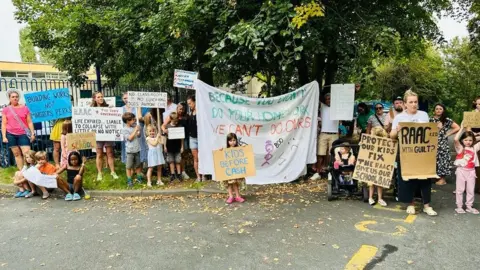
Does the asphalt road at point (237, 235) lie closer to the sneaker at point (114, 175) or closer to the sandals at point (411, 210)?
the sandals at point (411, 210)

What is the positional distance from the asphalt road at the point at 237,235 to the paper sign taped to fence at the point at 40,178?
0.45 meters

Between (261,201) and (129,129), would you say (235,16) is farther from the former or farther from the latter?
(261,201)

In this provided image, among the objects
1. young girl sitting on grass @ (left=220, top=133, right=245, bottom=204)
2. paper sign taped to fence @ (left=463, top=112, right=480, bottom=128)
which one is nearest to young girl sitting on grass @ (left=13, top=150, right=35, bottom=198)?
young girl sitting on grass @ (left=220, top=133, right=245, bottom=204)

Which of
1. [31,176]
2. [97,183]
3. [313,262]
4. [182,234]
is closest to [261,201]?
[182,234]

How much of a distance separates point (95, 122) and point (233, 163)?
11.1ft

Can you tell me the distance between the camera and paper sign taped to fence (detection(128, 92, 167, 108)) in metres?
7.62

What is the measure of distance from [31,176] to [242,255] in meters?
4.79

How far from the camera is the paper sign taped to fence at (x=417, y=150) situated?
5418mm

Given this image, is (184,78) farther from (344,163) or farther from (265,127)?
(344,163)

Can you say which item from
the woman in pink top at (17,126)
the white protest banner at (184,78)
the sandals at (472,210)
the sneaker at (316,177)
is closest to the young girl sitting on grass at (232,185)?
the white protest banner at (184,78)

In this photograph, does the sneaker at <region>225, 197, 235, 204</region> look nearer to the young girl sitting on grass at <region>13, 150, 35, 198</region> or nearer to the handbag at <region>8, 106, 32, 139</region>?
the young girl sitting on grass at <region>13, 150, 35, 198</region>

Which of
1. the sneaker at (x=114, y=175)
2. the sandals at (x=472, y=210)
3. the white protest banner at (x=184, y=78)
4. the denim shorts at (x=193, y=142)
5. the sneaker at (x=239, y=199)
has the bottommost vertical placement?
the sandals at (x=472, y=210)

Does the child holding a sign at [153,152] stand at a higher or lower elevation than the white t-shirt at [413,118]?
lower

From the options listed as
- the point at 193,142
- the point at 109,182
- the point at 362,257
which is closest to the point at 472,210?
the point at 362,257
